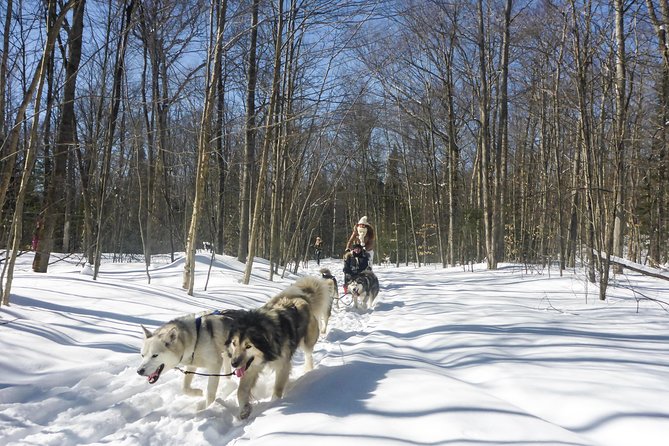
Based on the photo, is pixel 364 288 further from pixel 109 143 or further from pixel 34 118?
pixel 34 118

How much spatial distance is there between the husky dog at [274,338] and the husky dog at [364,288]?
4080 millimetres

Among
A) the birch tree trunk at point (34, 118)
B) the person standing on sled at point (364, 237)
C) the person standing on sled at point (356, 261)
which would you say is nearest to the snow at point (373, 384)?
the birch tree trunk at point (34, 118)

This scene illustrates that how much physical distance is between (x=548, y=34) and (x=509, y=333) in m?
8.48

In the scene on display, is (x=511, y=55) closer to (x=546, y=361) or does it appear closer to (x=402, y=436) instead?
(x=546, y=361)

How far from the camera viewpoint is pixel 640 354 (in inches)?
166

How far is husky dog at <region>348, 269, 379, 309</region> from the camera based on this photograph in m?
8.90

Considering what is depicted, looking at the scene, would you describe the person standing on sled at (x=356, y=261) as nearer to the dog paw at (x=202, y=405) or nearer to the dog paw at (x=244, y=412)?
the dog paw at (x=202, y=405)

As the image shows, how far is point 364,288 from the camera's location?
29.3 feet

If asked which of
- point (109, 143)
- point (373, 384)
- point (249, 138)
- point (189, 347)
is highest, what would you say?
point (249, 138)

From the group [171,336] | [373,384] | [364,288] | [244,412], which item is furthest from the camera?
[364,288]

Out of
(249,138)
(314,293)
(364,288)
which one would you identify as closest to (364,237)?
(364,288)

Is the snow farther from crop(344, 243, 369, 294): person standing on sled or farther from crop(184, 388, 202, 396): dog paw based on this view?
crop(344, 243, 369, 294): person standing on sled

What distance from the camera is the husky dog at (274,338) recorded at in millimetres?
3451

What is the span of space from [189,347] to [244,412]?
0.76 metres
